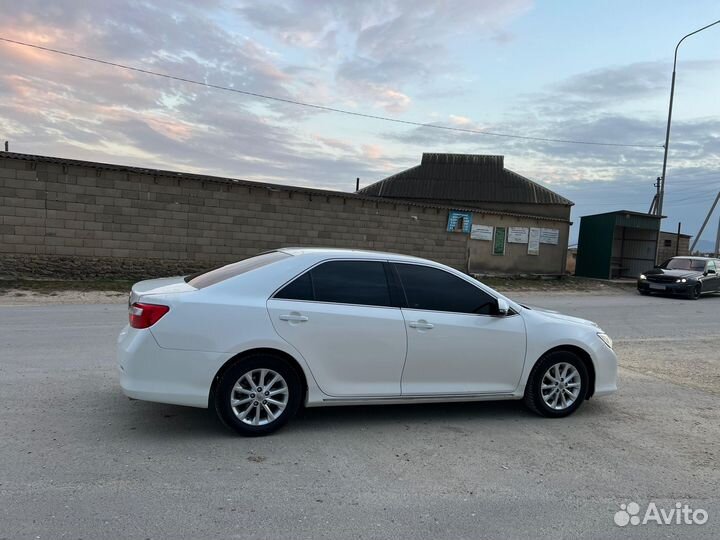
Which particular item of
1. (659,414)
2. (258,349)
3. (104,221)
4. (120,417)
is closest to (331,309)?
(258,349)

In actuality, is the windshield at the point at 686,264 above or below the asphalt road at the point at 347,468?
above

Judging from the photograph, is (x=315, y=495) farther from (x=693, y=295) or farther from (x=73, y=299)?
(x=693, y=295)

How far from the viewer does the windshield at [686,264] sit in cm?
2002

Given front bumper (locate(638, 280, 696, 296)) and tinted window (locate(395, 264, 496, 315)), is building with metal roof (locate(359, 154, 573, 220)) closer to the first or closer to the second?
front bumper (locate(638, 280, 696, 296))

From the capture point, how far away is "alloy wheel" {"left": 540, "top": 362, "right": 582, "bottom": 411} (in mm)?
5195

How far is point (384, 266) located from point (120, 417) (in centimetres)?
261

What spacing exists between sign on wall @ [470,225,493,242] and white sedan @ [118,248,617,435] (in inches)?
705

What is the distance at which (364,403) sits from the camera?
467cm

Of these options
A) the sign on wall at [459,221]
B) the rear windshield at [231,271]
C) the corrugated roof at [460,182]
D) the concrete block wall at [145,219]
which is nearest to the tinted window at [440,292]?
the rear windshield at [231,271]

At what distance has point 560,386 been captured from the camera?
17.1ft

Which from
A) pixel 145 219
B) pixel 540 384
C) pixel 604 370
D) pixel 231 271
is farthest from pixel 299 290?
pixel 145 219

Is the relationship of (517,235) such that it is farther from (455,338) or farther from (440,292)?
(455,338)

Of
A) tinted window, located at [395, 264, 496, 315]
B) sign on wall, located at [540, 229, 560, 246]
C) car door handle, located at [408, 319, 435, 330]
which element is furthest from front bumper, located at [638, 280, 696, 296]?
car door handle, located at [408, 319, 435, 330]

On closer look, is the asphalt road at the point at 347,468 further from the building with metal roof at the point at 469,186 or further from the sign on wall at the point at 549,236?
the building with metal roof at the point at 469,186
